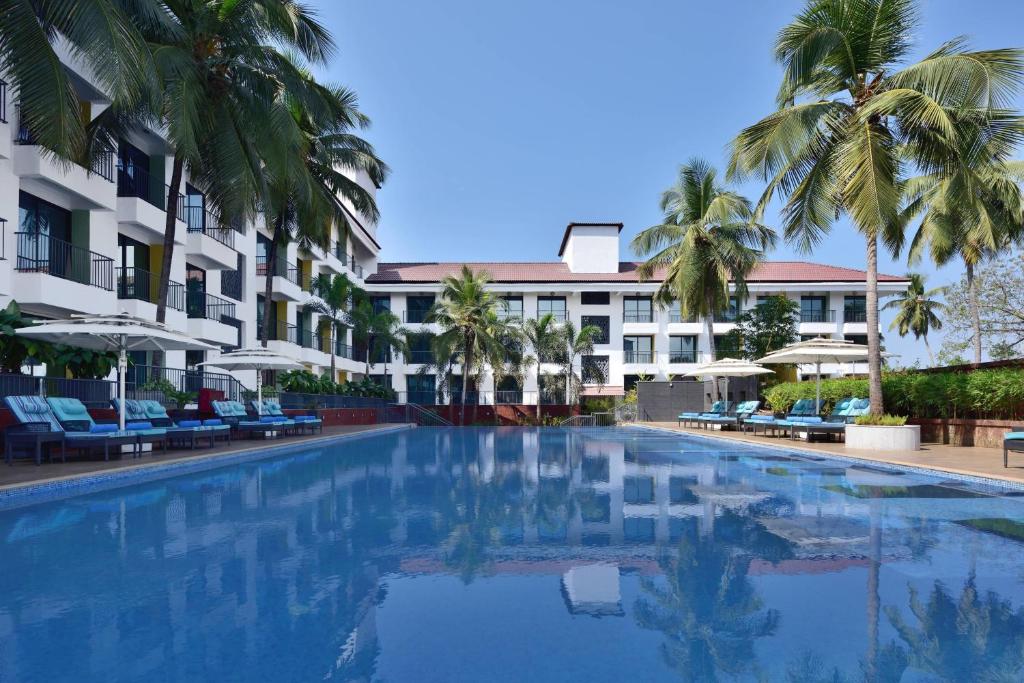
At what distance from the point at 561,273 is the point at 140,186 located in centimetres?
3009

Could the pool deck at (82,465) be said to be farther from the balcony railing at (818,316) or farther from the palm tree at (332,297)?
the balcony railing at (818,316)

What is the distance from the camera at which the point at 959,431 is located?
703 inches

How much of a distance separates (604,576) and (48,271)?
17.6m

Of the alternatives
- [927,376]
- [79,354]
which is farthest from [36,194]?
[927,376]

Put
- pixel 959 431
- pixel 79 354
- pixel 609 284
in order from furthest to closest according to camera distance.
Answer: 1. pixel 609 284
2. pixel 959 431
3. pixel 79 354

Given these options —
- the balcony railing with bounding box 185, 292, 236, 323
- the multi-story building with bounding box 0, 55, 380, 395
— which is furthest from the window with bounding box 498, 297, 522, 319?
the balcony railing with bounding box 185, 292, 236, 323

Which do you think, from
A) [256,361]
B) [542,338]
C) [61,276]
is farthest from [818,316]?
[61,276]

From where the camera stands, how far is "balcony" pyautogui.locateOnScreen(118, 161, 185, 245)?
69.3 ft

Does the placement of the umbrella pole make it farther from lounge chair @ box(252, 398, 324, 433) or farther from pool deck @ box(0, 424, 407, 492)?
lounge chair @ box(252, 398, 324, 433)

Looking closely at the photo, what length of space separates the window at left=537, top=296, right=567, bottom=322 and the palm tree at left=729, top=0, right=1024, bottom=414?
29423 mm

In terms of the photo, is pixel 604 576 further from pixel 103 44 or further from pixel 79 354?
pixel 79 354

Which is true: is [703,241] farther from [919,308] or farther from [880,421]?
[919,308]

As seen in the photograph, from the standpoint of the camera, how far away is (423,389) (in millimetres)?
47188

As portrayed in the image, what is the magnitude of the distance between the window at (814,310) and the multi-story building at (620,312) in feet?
0.19
